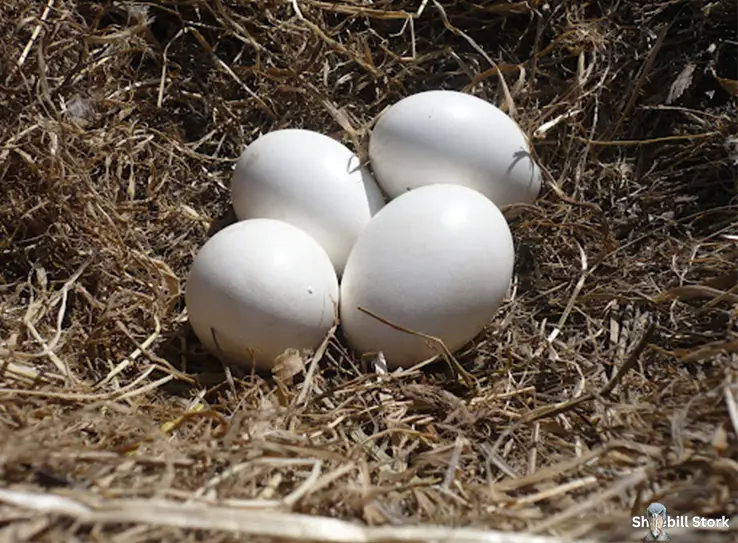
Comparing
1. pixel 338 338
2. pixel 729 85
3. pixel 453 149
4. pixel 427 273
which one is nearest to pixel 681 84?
pixel 729 85

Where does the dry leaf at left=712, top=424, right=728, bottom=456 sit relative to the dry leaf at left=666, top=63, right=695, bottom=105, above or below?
below

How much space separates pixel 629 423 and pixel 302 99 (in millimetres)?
1071

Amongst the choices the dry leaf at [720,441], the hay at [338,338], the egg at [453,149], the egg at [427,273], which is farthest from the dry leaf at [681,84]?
the dry leaf at [720,441]

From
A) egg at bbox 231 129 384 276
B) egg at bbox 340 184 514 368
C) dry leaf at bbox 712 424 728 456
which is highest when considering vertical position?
egg at bbox 231 129 384 276

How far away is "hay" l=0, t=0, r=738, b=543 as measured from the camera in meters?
1.00

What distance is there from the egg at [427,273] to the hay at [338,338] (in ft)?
0.24

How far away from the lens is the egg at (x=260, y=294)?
1.37m

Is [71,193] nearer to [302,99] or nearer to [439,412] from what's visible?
[302,99]

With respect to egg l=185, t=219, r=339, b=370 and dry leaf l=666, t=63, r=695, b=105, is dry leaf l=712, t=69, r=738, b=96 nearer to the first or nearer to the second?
dry leaf l=666, t=63, r=695, b=105

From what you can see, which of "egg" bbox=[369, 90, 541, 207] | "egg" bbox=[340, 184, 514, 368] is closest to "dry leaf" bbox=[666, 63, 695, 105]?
"egg" bbox=[369, 90, 541, 207]

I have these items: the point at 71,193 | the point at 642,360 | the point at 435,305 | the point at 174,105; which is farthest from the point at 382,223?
the point at 174,105

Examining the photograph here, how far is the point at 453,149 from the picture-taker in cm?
152

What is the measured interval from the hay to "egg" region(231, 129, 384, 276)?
0.70 ft

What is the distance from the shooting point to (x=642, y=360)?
56.1 inches
